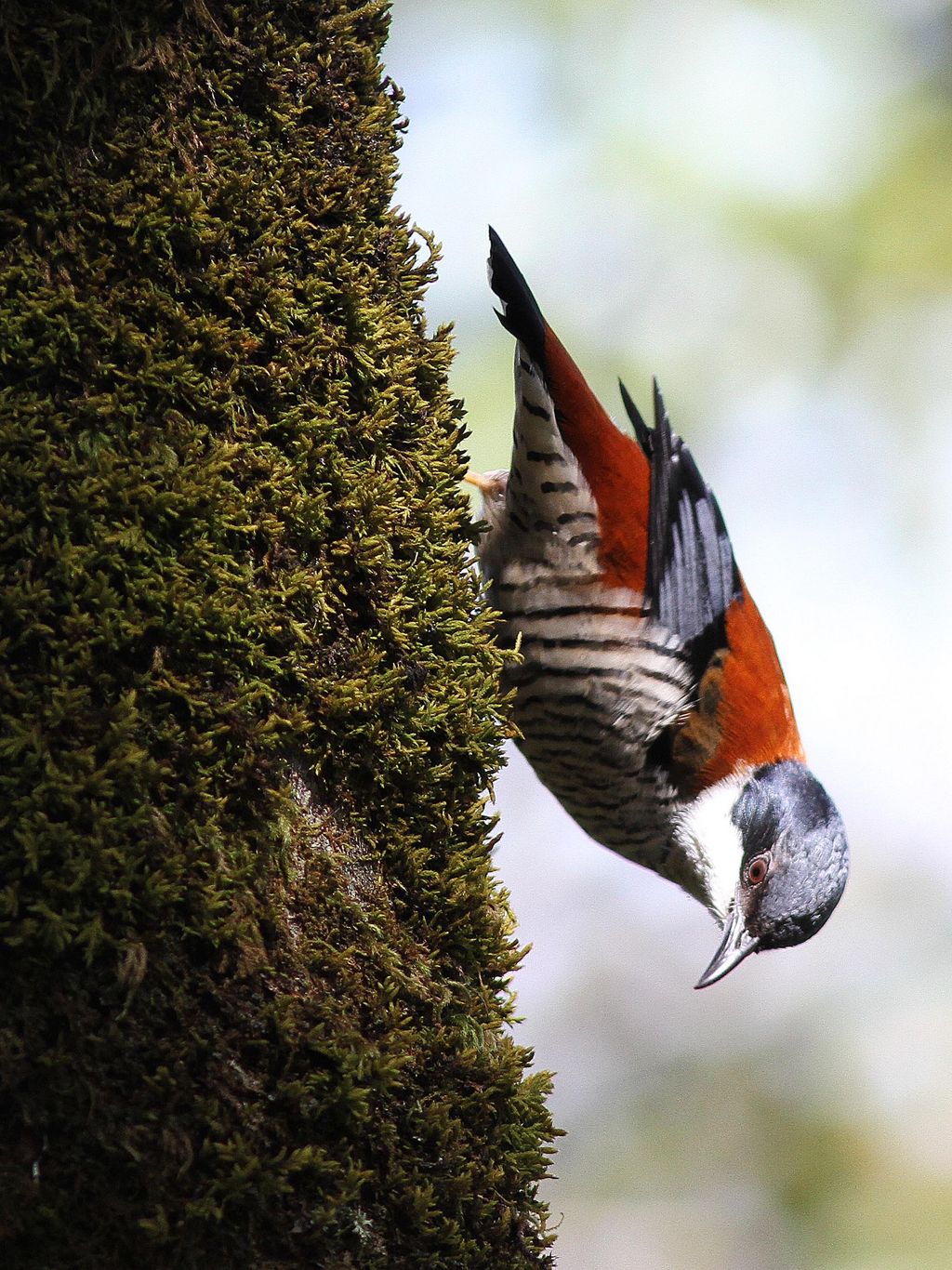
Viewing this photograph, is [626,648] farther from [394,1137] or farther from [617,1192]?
[617,1192]

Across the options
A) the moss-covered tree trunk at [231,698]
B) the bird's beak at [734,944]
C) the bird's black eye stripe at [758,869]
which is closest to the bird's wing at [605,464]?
the bird's black eye stripe at [758,869]

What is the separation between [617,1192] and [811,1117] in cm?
115

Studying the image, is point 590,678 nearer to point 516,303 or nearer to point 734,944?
point 734,944

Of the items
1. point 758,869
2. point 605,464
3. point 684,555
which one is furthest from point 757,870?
point 605,464

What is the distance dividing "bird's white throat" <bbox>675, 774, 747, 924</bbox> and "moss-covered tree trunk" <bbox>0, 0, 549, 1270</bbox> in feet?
5.19

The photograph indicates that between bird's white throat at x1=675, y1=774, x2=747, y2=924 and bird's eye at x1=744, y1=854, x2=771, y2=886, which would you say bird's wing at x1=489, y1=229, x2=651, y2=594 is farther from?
bird's eye at x1=744, y1=854, x2=771, y2=886

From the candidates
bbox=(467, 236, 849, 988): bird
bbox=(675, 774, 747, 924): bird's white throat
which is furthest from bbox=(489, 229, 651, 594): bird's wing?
bbox=(675, 774, 747, 924): bird's white throat

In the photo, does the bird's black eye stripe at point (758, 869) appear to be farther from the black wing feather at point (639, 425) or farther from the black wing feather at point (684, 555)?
the black wing feather at point (639, 425)

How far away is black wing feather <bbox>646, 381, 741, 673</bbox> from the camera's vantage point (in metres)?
3.23

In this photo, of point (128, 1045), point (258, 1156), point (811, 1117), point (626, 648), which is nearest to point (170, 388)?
point (128, 1045)

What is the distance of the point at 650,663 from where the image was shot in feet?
10.6

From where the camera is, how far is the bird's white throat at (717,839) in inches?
131

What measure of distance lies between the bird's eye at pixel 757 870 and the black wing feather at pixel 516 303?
5.15 ft

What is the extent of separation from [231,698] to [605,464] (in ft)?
6.03
